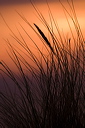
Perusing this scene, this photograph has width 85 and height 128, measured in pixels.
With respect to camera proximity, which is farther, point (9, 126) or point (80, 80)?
point (9, 126)

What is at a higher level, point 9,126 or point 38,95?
point 38,95

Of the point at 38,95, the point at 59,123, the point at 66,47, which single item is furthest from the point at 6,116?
the point at 66,47

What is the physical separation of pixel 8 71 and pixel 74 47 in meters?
0.32

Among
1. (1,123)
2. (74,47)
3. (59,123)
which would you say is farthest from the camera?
(1,123)

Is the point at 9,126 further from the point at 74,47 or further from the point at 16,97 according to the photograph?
the point at 74,47

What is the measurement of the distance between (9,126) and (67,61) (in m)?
0.43

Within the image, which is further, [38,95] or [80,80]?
[38,95]

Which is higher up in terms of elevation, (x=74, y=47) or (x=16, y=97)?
(x=74, y=47)

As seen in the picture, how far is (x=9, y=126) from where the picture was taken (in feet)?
5.89

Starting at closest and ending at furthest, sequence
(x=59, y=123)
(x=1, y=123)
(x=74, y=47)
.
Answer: (x=59, y=123), (x=74, y=47), (x=1, y=123)

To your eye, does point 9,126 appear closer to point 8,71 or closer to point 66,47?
point 8,71

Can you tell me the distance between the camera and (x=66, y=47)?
68.6 inches

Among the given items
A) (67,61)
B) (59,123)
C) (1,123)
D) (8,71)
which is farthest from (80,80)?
(1,123)

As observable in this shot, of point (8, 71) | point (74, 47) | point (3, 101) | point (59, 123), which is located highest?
point (74, 47)
